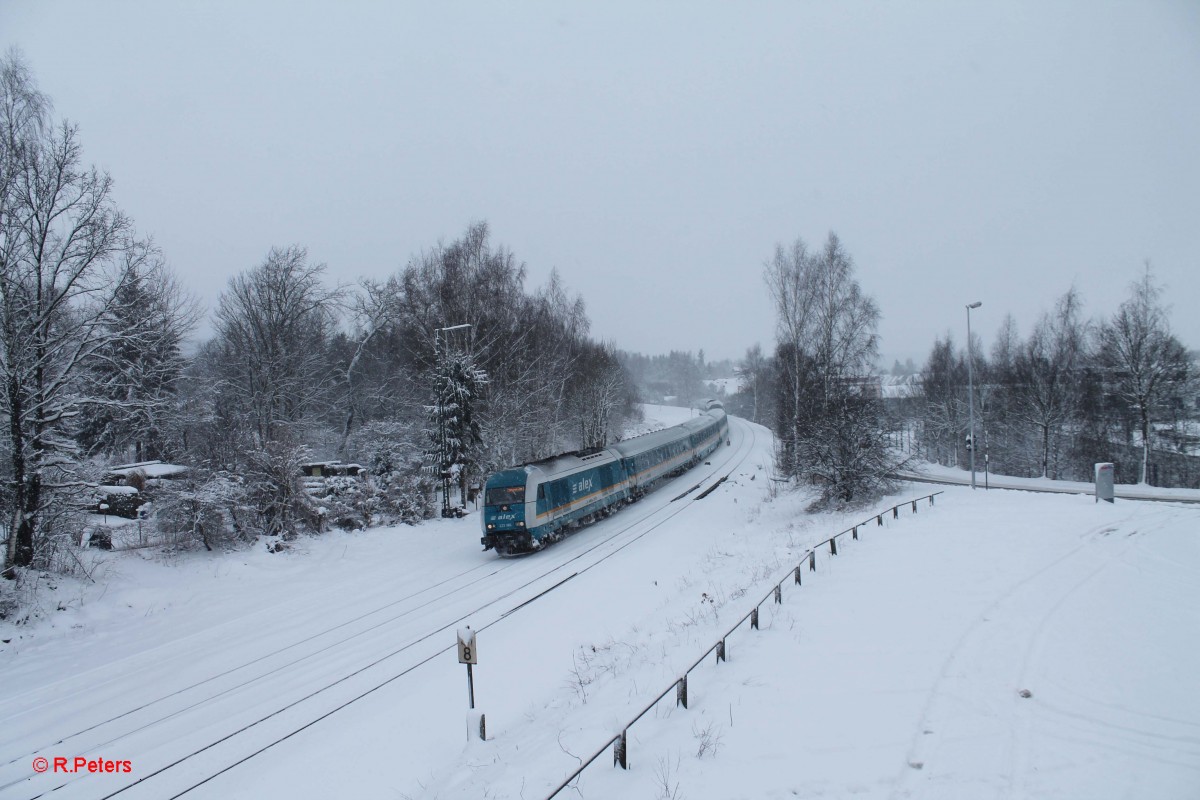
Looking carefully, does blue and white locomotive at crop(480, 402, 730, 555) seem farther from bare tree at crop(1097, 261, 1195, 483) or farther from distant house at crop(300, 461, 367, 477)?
bare tree at crop(1097, 261, 1195, 483)

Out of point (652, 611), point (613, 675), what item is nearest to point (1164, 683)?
point (613, 675)

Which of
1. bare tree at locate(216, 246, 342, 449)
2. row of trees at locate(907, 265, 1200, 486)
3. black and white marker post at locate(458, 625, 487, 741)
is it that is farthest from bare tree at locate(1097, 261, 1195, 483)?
bare tree at locate(216, 246, 342, 449)

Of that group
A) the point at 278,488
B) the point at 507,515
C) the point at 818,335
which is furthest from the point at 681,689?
the point at 818,335

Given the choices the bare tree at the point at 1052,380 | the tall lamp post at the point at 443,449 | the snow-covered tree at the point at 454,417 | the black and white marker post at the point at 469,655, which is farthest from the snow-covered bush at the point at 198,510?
the bare tree at the point at 1052,380

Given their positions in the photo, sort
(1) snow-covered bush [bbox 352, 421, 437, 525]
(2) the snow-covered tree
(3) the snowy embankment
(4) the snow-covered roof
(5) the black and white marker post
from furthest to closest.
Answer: (4) the snow-covered roof, (2) the snow-covered tree, (1) snow-covered bush [bbox 352, 421, 437, 525], (3) the snowy embankment, (5) the black and white marker post

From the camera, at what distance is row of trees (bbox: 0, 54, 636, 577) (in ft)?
41.1

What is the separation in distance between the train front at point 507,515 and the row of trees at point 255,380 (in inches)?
222

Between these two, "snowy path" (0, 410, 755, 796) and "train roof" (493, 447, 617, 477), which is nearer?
"snowy path" (0, 410, 755, 796)

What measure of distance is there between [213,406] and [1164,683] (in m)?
36.8

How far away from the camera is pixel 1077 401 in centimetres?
3412

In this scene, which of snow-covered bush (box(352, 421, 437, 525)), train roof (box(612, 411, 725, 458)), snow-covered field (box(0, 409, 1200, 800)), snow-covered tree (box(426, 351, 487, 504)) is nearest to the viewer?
snow-covered field (box(0, 409, 1200, 800))

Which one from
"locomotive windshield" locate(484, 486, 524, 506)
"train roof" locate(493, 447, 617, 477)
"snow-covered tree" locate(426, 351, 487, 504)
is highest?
"snow-covered tree" locate(426, 351, 487, 504)

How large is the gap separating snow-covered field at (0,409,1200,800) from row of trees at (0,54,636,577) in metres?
2.64

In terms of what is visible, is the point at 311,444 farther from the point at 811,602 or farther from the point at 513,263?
the point at 811,602
